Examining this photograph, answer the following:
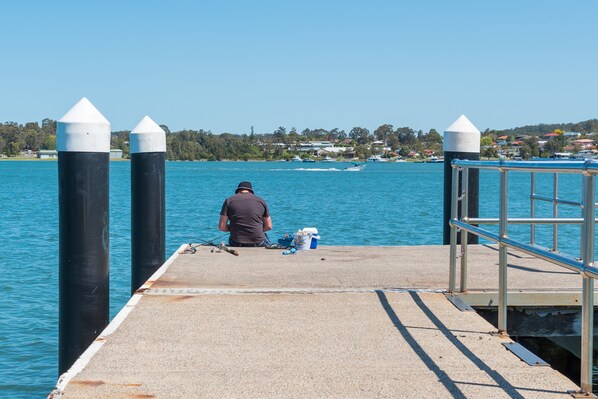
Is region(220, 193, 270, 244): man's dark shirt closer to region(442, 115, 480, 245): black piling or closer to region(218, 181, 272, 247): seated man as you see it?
region(218, 181, 272, 247): seated man

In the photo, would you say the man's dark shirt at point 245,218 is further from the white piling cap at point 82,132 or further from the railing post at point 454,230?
the railing post at point 454,230

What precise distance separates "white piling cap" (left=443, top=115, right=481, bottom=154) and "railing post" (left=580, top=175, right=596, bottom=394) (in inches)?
266

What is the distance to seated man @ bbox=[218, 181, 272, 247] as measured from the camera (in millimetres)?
10711

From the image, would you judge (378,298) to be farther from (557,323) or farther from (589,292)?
(589,292)

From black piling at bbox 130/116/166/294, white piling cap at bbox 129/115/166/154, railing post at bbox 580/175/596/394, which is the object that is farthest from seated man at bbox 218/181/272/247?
railing post at bbox 580/175/596/394

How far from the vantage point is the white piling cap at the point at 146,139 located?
10.3 m

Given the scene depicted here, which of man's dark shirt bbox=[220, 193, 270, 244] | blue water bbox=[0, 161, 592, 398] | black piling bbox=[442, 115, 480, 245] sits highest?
black piling bbox=[442, 115, 480, 245]

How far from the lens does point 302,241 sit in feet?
34.4

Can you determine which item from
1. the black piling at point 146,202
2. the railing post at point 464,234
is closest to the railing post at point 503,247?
the railing post at point 464,234

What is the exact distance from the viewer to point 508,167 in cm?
568

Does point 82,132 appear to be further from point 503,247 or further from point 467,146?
point 467,146

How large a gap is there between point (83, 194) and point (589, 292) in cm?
437

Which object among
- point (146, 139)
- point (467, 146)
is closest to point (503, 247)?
point (467, 146)

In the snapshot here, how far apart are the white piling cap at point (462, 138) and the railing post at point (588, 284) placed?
22.2 ft
